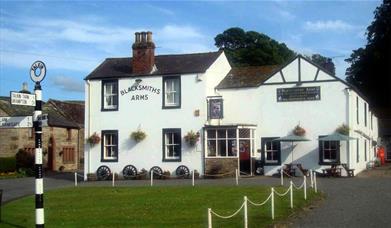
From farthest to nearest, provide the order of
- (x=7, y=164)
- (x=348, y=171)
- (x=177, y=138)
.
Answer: (x=7, y=164) < (x=177, y=138) < (x=348, y=171)

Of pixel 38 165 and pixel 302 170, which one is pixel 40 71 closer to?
pixel 38 165

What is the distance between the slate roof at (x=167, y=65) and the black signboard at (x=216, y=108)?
197 centimetres

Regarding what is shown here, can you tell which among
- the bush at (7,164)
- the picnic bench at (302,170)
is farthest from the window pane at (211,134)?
the bush at (7,164)

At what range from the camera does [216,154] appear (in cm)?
3444

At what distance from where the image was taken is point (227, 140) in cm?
3431

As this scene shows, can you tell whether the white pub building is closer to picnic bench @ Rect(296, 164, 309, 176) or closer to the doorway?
the doorway

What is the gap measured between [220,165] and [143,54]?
8582mm

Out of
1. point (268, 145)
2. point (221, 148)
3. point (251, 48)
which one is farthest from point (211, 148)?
point (251, 48)

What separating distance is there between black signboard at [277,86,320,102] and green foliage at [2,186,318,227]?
35.0ft

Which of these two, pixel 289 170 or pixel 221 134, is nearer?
pixel 289 170

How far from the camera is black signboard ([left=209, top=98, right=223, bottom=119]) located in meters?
34.2

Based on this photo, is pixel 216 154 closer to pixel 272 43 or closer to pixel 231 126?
pixel 231 126

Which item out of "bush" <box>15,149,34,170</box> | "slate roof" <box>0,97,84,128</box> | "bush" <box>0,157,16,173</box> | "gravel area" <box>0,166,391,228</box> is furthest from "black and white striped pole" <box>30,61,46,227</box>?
"slate roof" <box>0,97,84,128</box>

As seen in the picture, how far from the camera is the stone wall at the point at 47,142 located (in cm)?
4531
